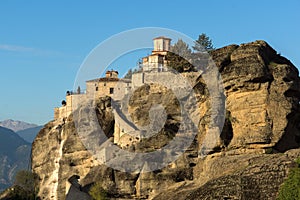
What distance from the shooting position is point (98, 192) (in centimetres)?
5634

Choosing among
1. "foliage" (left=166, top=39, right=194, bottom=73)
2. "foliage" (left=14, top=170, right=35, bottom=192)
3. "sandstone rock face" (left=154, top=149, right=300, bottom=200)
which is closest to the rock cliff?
"sandstone rock face" (left=154, top=149, right=300, bottom=200)

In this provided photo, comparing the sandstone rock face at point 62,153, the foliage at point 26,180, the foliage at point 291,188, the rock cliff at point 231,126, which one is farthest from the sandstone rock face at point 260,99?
the foliage at point 26,180

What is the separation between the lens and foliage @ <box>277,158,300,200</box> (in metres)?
25.6

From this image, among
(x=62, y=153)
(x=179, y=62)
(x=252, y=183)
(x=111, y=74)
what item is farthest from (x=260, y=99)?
(x=111, y=74)

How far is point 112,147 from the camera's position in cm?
6494

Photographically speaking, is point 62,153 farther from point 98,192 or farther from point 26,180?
point 98,192

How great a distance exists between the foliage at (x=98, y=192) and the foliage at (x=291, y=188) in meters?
31.0

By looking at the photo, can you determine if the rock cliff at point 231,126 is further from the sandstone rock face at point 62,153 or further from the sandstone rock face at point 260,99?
the sandstone rock face at point 62,153

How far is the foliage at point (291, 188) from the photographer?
25625mm

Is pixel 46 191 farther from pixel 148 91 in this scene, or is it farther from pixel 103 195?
pixel 103 195

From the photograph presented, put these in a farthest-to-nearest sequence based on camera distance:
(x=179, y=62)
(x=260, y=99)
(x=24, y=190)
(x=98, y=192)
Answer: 1. (x=24, y=190)
2. (x=179, y=62)
3. (x=98, y=192)
4. (x=260, y=99)

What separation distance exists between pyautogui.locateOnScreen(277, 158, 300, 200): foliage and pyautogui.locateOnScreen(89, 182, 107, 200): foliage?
31.0 meters

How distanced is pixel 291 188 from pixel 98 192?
106 feet

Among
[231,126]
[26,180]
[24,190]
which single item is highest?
[231,126]
